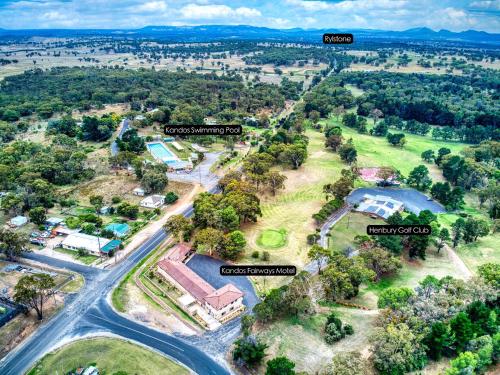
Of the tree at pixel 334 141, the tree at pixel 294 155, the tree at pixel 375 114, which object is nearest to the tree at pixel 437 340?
the tree at pixel 294 155

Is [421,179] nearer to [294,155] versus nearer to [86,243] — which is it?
[294,155]

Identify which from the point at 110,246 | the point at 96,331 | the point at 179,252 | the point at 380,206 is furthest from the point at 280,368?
the point at 380,206

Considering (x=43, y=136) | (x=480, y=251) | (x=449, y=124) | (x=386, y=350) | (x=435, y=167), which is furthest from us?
(x=449, y=124)

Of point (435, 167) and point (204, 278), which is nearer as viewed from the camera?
point (204, 278)

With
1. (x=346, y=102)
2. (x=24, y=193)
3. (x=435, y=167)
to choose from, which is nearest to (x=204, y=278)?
A: (x=24, y=193)

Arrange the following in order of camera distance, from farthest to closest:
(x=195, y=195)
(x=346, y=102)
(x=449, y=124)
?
(x=346, y=102)
(x=449, y=124)
(x=195, y=195)

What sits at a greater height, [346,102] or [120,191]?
[346,102]

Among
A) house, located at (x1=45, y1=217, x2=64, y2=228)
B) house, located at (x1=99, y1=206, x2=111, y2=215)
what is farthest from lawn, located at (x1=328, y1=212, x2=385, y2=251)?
house, located at (x1=45, y1=217, x2=64, y2=228)

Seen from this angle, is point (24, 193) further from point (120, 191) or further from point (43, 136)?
point (43, 136)

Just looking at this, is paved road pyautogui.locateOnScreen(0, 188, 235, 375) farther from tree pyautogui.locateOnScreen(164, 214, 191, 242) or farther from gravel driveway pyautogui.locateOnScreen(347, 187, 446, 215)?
gravel driveway pyautogui.locateOnScreen(347, 187, 446, 215)
